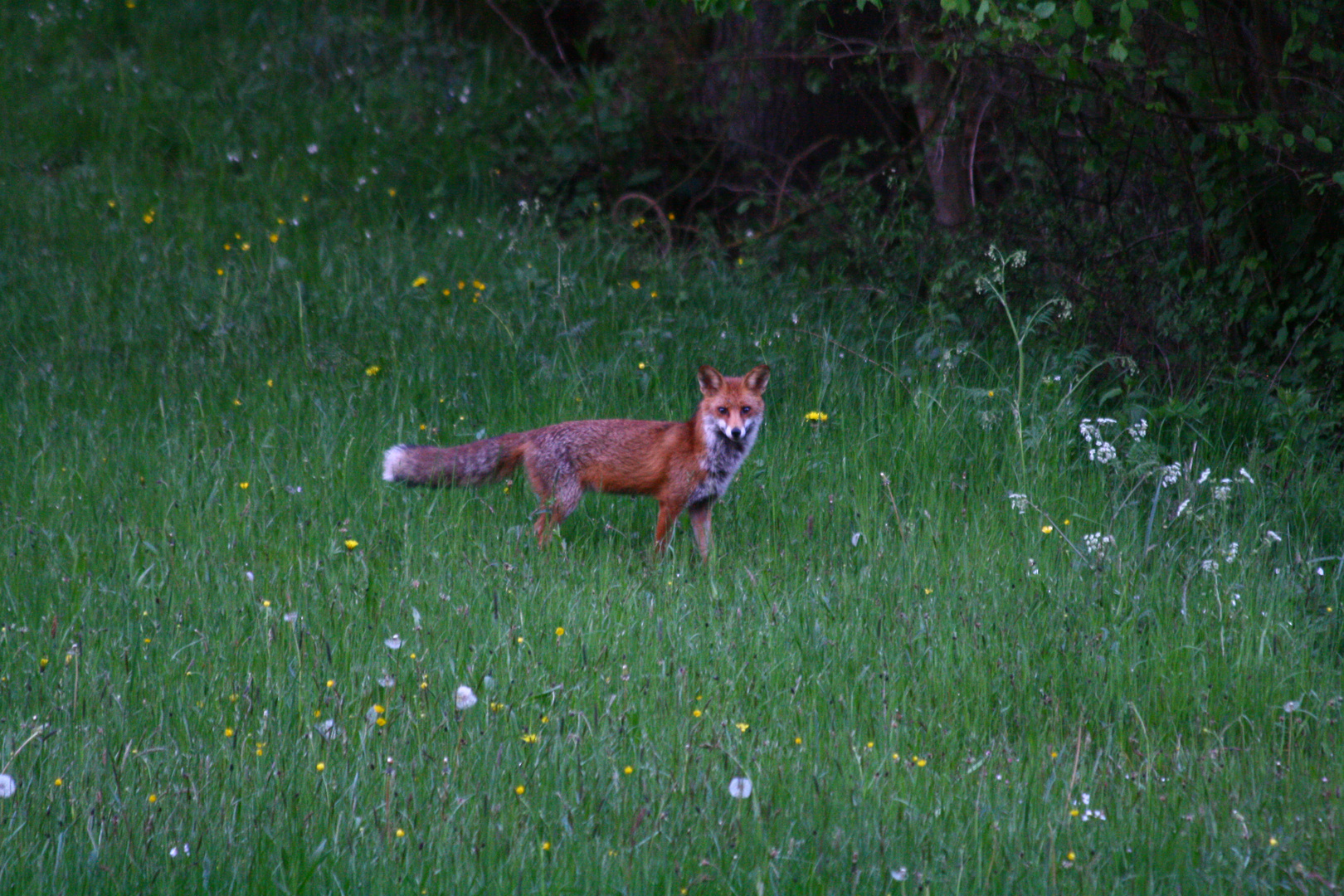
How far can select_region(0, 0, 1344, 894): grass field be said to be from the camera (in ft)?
12.6

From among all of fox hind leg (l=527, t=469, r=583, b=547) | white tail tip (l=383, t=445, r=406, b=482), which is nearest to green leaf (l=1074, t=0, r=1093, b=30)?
fox hind leg (l=527, t=469, r=583, b=547)

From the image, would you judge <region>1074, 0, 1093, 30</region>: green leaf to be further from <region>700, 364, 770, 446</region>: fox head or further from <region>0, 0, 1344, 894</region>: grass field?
<region>700, 364, 770, 446</region>: fox head

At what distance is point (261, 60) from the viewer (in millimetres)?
14078

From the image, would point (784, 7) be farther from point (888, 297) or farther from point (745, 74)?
point (888, 297)

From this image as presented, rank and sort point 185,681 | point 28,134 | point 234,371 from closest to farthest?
1. point 185,681
2. point 234,371
3. point 28,134

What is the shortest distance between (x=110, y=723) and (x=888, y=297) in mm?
6892

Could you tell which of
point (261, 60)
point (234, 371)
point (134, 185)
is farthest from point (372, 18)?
point (234, 371)

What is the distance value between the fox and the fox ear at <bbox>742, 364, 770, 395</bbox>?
11 millimetres

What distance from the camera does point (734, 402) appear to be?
6992mm

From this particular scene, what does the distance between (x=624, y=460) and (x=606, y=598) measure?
1.44 meters

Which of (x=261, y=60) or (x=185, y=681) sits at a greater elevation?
(x=261, y=60)

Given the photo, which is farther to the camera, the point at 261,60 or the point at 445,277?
the point at 261,60

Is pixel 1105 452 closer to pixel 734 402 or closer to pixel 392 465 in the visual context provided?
pixel 734 402

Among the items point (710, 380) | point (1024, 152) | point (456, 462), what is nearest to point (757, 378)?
point (710, 380)
